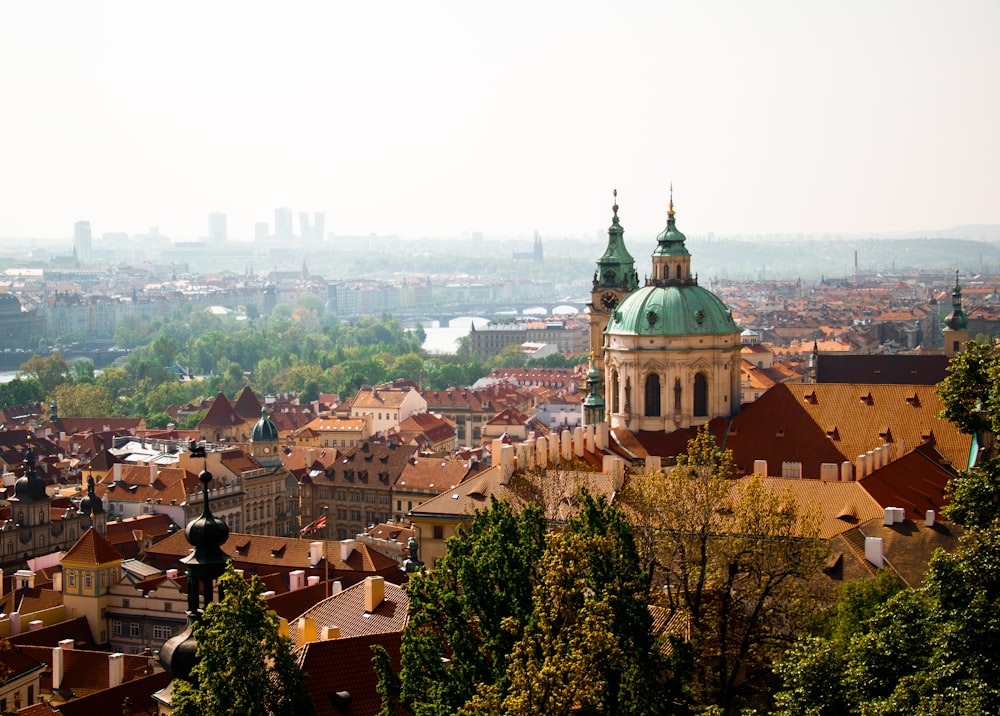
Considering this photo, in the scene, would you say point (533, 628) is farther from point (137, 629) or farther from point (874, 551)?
point (137, 629)

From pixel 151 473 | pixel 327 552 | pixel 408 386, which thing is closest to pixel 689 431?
pixel 327 552

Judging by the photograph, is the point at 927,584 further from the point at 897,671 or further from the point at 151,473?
the point at 151,473

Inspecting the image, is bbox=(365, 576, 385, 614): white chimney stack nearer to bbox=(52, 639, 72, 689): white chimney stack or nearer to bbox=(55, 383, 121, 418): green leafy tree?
bbox=(52, 639, 72, 689): white chimney stack

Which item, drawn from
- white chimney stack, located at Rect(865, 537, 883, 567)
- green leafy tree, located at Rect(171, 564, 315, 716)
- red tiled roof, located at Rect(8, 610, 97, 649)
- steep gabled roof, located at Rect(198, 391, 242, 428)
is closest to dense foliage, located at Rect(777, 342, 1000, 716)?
green leafy tree, located at Rect(171, 564, 315, 716)

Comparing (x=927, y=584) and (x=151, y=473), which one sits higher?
(x=927, y=584)

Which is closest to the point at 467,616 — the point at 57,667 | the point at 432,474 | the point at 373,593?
the point at 373,593

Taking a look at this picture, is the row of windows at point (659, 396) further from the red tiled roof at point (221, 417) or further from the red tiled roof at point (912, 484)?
the red tiled roof at point (221, 417)

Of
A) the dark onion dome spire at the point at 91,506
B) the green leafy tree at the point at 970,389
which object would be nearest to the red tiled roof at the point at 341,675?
the green leafy tree at the point at 970,389

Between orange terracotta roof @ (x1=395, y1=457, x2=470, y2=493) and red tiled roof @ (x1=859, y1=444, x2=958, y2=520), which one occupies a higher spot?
red tiled roof @ (x1=859, y1=444, x2=958, y2=520)
